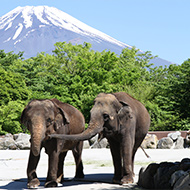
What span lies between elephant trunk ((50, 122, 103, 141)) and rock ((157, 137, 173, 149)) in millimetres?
15802

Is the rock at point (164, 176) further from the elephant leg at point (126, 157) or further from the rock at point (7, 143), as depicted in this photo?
the rock at point (7, 143)

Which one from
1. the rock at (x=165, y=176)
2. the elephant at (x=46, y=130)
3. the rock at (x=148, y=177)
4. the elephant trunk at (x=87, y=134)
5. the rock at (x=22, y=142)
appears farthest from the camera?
the rock at (x=22, y=142)

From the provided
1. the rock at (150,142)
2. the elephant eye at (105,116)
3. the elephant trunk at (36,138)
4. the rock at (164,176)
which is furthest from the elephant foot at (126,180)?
the rock at (150,142)

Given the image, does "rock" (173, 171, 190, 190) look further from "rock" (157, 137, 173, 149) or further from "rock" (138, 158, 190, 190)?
"rock" (157, 137, 173, 149)

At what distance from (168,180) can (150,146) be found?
1599 cm

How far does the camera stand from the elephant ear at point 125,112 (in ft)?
30.5

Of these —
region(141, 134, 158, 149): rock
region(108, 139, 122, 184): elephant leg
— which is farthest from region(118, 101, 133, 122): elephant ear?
region(141, 134, 158, 149): rock

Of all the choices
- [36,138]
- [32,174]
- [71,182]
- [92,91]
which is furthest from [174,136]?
[36,138]

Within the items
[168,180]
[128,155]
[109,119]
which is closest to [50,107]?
[109,119]

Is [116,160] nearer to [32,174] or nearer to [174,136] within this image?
[32,174]

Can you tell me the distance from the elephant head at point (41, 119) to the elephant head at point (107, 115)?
33cm

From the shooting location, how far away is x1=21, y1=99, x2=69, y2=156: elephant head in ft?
28.0

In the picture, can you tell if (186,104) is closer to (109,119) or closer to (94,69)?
(94,69)

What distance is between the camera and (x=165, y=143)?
24125mm
